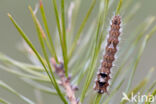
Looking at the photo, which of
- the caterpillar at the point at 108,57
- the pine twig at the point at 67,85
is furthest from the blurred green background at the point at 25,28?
the caterpillar at the point at 108,57

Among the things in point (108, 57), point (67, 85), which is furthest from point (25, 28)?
point (108, 57)

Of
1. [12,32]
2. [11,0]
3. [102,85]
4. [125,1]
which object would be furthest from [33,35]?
[102,85]

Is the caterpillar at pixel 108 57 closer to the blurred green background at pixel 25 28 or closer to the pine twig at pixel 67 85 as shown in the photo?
the pine twig at pixel 67 85

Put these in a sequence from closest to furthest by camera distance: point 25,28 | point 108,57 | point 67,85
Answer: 1. point 108,57
2. point 67,85
3. point 25,28

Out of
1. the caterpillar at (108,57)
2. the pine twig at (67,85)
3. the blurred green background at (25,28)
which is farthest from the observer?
the blurred green background at (25,28)

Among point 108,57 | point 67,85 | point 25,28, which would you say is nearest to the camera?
point 108,57

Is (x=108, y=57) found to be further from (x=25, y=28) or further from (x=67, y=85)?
(x=25, y=28)

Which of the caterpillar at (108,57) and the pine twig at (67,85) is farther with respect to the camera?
the pine twig at (67,85)

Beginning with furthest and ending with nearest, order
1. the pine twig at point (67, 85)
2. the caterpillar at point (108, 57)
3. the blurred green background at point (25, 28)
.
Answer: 1. the blurred green background at point (25, 28)
2. the pine twig at point (67, 85)
3. the caterpillar at point (108, 57)
